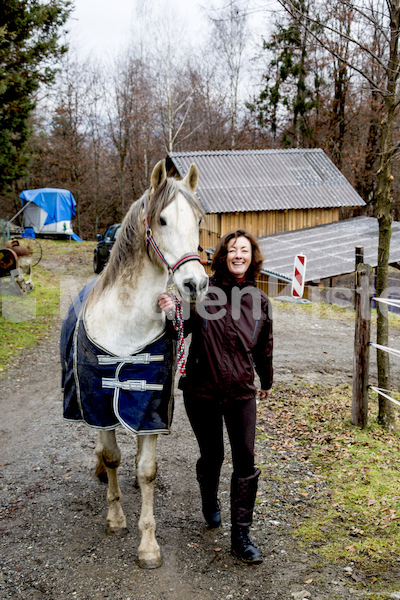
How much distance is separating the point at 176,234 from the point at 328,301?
1144cm

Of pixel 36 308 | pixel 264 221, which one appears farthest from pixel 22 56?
pixel 264 221

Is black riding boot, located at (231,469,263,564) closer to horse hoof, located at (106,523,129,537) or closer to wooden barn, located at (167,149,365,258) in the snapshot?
horse hoof, located at (106,523,129,537)

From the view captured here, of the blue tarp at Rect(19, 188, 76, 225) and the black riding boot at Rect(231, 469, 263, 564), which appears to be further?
the blue tarp at Rect(19, 188, 76, 225)

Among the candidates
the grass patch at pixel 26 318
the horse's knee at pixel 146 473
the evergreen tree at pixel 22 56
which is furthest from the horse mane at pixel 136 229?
the evergreen tree at pixel 22 56

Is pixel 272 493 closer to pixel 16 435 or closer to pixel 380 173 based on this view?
pixel 16 435

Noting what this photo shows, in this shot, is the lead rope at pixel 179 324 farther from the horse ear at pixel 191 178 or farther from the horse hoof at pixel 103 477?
the horse hoof at pixel 103 477

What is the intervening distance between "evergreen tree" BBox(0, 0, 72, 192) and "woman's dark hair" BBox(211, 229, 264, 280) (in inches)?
305

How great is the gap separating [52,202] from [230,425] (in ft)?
79.5

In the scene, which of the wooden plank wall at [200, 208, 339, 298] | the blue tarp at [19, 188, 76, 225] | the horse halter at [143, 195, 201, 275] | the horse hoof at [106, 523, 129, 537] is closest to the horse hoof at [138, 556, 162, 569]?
the horse hoof at [106, 523, 129, 537]

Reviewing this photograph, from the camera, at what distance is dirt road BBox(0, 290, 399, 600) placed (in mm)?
2617

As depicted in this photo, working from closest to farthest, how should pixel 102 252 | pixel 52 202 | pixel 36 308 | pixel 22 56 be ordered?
pixel 22 56 < pixel 36 308 < pixel 102 252 < pixel 52 202

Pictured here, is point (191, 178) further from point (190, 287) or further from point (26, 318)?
point (26, 318)

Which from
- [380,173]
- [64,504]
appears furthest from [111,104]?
[64,504]

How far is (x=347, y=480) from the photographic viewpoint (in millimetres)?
3879
